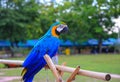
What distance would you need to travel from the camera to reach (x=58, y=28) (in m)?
4.18

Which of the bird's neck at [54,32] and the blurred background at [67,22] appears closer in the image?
the bird's neck at [54,32]

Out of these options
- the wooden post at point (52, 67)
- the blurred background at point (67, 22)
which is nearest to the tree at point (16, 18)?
the blurred background at point (67, 22)

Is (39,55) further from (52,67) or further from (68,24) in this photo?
(68,24)

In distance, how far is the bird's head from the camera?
13.6ft

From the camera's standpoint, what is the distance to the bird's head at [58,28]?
415 cm

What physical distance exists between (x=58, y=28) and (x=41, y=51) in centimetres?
39

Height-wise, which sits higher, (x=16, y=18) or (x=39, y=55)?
(x=39, y=55)

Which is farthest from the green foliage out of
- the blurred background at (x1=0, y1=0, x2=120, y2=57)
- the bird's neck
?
the bird's neck

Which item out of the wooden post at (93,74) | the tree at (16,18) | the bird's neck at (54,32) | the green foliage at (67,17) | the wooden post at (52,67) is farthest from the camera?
the green foliage at (67,17)

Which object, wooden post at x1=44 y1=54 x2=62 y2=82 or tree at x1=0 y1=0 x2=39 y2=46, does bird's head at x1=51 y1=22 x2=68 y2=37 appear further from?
tree at x1=0 y1=0 x2=39 y2=46

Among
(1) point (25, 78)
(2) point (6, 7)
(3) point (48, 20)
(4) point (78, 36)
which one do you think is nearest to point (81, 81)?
(1) point (25, 78)

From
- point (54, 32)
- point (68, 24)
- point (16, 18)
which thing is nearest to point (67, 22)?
point (68, 24)

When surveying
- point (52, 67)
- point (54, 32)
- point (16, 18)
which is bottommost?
point (16, 18)

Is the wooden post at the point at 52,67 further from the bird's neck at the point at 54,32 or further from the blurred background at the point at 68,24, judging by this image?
the blurred background at the point at 68,24
